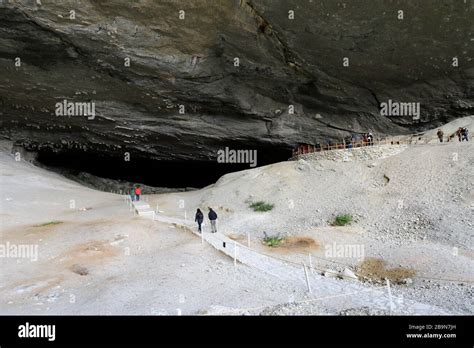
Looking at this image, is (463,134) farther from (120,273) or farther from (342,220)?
(120,273)

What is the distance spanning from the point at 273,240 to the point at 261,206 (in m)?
4.49

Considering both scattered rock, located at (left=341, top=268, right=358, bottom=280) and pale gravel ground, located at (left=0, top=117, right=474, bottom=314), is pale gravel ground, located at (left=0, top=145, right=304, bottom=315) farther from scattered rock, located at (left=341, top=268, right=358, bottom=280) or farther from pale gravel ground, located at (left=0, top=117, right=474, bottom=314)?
scattered rock, located at (left=341, top=268, right=358, bottom=280)

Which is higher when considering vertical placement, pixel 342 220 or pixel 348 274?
pixel 342 220

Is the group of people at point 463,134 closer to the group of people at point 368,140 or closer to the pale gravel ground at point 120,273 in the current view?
the group of people at point 368,140

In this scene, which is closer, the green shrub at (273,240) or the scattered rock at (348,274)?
the scattered rock at (348,274)

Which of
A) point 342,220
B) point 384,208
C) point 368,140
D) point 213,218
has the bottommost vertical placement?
point 342,220

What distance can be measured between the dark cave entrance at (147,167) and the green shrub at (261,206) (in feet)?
50.2

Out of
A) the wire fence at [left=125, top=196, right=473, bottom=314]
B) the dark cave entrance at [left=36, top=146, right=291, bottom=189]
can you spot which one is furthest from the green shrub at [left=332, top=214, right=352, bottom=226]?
the dark cave entrance at [left=36, top=146, right=291, bottom=189]

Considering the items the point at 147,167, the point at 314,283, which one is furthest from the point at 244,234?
the point at 147,167

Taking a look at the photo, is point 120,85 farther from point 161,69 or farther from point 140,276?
point 140,276

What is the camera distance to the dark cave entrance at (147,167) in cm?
3756

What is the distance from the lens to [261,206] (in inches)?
810

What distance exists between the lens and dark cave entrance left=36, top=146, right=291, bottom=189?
3756 cm

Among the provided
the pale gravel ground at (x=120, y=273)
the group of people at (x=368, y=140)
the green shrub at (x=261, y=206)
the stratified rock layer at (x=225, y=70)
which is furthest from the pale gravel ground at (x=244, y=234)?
the stratified rock layer at (x=225, y=70)
